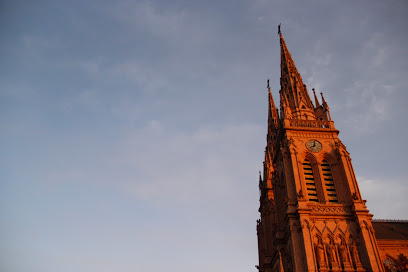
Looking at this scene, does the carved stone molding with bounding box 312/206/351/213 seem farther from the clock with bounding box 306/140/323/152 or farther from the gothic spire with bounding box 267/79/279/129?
the gothic spire with bounding box 267/79/279/129

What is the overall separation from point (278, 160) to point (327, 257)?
13897 mm

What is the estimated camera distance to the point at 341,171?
37.5 m

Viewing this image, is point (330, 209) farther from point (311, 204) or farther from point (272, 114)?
point (272, 114)

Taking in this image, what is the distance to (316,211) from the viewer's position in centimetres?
3428

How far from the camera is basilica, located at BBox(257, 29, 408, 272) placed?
3184 centimetres

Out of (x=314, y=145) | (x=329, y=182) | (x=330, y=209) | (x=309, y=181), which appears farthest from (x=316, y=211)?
(x=314, y=145)

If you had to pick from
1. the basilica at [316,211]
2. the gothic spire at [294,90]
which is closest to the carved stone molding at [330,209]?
the basilica at [316,211]

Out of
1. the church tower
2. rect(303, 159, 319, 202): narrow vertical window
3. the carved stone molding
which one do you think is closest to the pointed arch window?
the church tower

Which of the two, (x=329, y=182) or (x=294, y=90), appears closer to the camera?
(x=329, y=182)

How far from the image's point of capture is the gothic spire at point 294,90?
44969 millimetres

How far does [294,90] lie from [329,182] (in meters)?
14.6

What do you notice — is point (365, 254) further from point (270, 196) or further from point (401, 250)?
point (270, 196)

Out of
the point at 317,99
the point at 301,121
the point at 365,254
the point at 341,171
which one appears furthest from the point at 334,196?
the point at 317,99

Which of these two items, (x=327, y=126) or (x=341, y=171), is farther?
(x=327, y=126)
